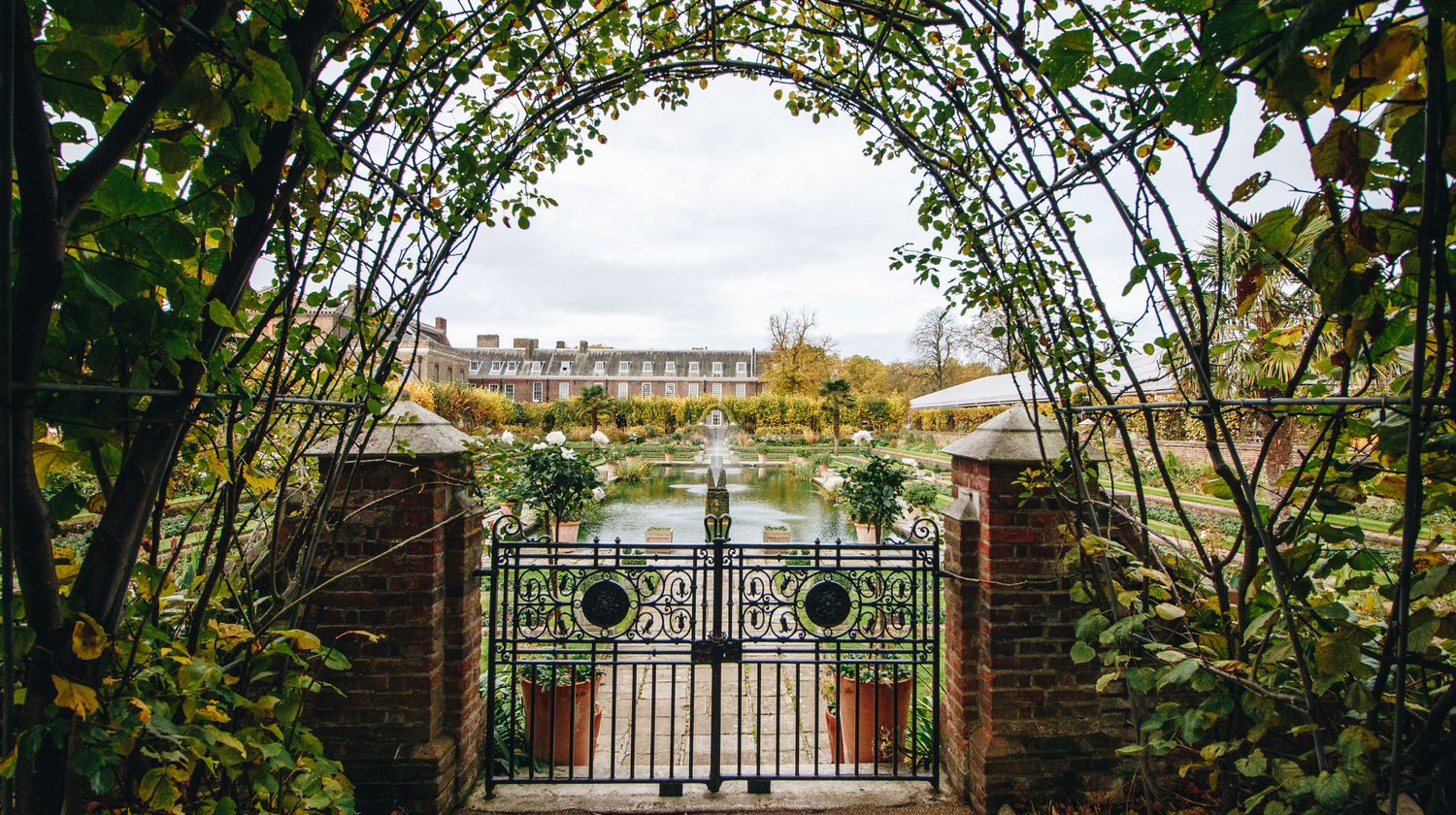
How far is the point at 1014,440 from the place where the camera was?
8.59ft

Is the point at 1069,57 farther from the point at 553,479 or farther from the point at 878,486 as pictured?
the point at 553,479

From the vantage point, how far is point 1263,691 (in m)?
1.20

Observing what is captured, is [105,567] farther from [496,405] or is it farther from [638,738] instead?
[496,405]

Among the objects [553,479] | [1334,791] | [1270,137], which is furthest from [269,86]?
[553,479]

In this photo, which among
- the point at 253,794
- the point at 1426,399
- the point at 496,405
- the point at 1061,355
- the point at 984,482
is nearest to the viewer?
the point at 1426,399

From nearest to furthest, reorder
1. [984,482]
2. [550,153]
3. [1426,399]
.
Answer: [1426,399], [550,153], [984,482]

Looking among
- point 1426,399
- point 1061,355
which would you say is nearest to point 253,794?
point 1426,399

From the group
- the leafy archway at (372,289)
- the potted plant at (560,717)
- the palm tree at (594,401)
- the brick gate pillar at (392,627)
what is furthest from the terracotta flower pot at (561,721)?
the palm tree at (594,401)

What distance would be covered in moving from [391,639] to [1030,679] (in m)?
2.71

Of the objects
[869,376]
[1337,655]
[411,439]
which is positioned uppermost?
[869,376]

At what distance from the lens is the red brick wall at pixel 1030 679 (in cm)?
263

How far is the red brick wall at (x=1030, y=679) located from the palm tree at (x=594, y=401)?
A: 87.5 feet

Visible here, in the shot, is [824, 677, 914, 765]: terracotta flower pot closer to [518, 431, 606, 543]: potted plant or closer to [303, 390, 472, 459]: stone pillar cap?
[303, 390, 472, 459]: stone pillar cap

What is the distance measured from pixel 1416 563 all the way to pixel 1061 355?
0.98 m
